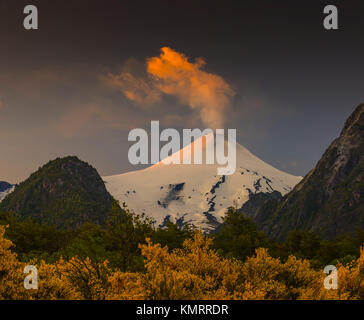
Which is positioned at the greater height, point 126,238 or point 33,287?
point 126,238

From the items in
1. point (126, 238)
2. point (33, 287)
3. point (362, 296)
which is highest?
→ point (126, 238)
